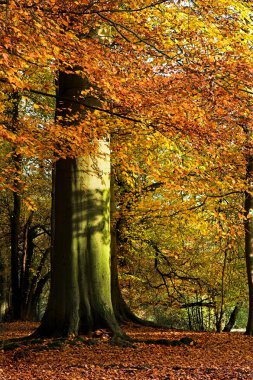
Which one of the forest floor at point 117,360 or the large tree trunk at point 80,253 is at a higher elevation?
the large tree trunk at point 80,253

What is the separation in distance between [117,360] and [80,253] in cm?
260

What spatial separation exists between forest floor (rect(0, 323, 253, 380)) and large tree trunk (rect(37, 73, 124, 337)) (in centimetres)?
51

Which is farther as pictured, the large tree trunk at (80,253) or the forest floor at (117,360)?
the large tree trunk at (80,253)

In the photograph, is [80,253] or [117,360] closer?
[117,360]

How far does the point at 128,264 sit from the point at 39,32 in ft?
50.6

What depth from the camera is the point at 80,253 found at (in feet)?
32.5

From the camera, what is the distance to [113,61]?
344 inches

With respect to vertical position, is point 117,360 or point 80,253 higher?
point 80,253

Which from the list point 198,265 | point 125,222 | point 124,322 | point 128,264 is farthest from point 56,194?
point 198,265

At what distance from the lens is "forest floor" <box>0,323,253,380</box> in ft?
22.5

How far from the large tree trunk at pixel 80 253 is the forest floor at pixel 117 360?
511mm

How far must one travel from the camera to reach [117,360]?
7.90 m

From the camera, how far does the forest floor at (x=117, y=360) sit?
6.84 meters

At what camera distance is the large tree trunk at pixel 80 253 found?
9.75 m
